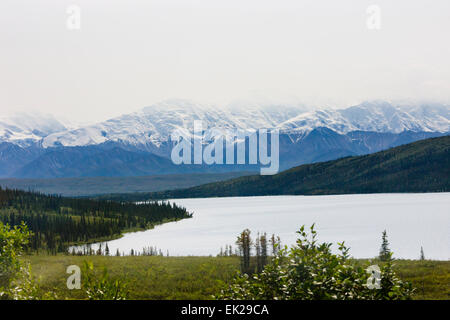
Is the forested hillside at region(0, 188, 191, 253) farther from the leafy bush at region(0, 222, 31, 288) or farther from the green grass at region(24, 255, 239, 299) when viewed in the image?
the leafy bush at region(0, 222, 31, 288)

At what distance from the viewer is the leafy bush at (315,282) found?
601 inches

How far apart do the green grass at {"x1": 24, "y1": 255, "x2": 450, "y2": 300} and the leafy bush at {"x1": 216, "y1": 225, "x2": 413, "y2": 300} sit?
579 inches

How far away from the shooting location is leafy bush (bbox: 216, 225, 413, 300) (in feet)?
50.1

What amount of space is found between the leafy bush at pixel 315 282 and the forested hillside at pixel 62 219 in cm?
9690

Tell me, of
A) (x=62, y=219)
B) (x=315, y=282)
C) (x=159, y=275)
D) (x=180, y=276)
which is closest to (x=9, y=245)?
Result: (x=315, y=282)

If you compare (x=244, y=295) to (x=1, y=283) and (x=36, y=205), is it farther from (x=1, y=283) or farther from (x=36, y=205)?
(x=36, y=205)

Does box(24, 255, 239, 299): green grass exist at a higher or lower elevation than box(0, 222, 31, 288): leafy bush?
lower

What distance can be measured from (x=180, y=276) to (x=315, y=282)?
2934 cm

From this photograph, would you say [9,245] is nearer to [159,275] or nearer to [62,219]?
[159,275]

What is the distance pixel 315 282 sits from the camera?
48.8 ft

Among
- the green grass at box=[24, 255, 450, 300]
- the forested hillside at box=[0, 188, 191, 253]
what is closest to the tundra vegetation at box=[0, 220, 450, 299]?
the green grass at box=[24, 255, 450, 300]
